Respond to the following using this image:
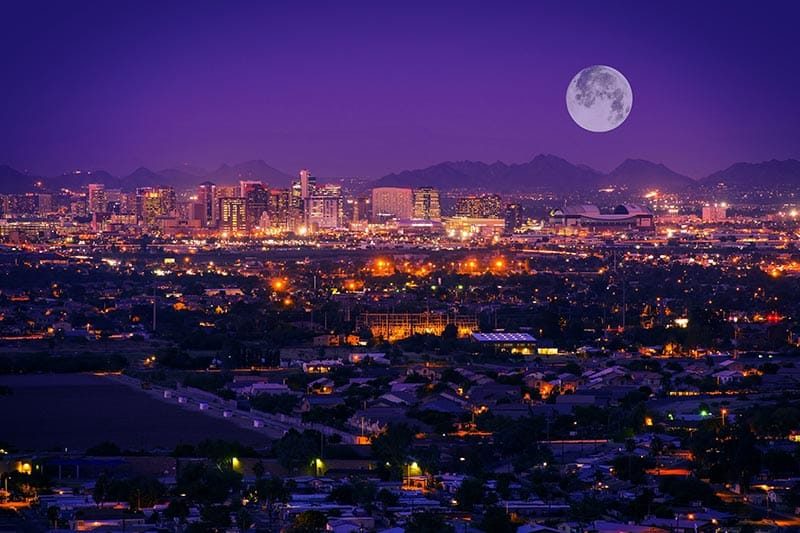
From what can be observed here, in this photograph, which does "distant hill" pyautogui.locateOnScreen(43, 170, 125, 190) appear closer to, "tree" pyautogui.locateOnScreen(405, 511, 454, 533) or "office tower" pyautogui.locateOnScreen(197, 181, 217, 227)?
"office tower" pyautogui.locateOnScreen(197, 181, 217, 227)

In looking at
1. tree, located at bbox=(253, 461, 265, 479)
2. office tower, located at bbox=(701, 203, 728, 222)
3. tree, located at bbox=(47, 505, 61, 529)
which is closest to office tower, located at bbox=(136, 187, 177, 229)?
office tower, located at bbox=(701, 203, 728, 222)

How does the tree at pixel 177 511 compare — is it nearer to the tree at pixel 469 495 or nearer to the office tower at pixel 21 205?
the tree at pixel 469 495

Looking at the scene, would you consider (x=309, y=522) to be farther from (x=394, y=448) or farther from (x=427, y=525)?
(x=394, y=448)

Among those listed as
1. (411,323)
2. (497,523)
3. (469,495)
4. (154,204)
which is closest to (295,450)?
(469,495)

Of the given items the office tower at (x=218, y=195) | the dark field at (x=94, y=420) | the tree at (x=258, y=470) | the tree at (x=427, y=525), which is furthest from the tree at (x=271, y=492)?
the office tower at (x=218, y=195)

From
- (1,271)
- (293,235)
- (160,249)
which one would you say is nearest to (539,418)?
(1,271)
